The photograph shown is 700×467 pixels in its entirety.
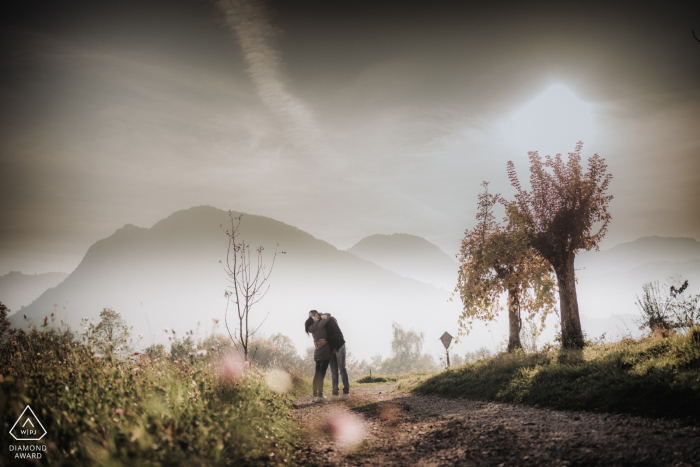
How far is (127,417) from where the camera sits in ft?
11.4

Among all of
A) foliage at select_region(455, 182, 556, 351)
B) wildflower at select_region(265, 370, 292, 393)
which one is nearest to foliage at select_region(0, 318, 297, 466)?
wildflower at select_region(265, 370, 292, 393)

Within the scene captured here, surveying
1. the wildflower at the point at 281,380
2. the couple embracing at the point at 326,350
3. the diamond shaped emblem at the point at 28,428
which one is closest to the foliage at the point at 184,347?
the diamond shaped emblem at the point at 28,428

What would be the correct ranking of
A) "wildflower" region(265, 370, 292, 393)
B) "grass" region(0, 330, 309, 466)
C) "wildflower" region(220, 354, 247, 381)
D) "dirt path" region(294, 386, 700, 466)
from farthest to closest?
1. "wildflower" region(265, 370, 292, 393)
2. "wildflower" region(220, 354, 247, 381)
3. "dirt path" region(294, 386, 700, 466)
4. "grass" region(0, 330, 309, 466)

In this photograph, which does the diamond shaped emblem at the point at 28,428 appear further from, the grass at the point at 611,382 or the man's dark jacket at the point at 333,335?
the grass at the point at 611,382

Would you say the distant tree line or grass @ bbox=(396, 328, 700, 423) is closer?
grass @ bbox=(396, 328, 700, 423)

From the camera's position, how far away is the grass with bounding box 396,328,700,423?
5.05m

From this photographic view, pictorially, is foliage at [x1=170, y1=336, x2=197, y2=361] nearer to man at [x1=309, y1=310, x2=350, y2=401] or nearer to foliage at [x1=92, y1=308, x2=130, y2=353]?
foliage at [x1=92, y1=308, x2=130, y2=353]

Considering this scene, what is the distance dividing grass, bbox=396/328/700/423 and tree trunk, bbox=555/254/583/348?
158cm

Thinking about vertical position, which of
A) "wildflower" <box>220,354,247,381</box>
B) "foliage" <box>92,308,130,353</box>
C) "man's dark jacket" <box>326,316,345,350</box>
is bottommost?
"wildflower" <box>220,354,247,381</box>

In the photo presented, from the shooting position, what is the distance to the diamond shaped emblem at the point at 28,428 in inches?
114

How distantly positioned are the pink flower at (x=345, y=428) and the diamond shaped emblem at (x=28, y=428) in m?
3.61

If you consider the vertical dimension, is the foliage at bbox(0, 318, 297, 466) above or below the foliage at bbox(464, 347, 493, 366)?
above

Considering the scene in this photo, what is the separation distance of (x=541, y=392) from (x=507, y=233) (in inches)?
361

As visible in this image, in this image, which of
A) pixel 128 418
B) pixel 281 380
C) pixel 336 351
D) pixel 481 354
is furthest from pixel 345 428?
pixel 481 354
